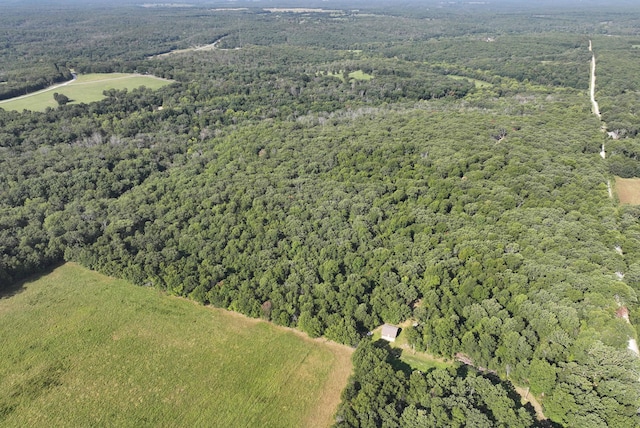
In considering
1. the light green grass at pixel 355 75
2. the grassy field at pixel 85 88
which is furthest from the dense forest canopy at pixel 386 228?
the light green grass at pixel 355 75

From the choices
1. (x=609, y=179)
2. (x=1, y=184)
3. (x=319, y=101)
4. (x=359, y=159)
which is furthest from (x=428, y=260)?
(x=319, y=101)

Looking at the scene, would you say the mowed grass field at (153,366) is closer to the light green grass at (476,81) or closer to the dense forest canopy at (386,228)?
the dense forest canopy at (386,228)

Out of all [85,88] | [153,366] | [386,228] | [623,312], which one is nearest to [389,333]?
[386,228]

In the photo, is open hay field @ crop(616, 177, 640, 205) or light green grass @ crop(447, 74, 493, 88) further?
light green grass @ crop(447, 74, 493, 88)

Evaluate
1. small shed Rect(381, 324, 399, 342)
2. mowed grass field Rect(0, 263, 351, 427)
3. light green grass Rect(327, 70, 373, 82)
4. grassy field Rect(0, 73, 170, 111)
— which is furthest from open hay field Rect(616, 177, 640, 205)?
grassy field Rect(0, 73, 170, 111)

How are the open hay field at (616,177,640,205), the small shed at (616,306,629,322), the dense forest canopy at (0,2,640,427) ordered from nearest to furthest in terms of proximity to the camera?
1. the dense forest canopy at (0,2,640,427)
2. the small shed at (616,306,629,322)
3. the open hay field at (616,177,640,205)

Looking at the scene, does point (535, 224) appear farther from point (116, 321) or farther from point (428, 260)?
point (116, 321)

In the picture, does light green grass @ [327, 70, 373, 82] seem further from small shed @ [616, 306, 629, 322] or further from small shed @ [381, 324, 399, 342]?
small shed @ [616, 306, 629, 322]
